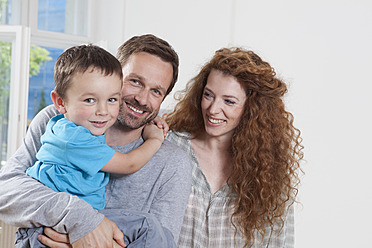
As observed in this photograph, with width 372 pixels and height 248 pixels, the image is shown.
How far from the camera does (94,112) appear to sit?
4.85 feet

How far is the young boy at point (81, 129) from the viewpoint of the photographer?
145 centimetres

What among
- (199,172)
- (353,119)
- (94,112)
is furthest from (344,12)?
(94,112)

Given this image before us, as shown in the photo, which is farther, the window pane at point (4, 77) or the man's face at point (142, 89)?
the window pane at point (4, 77)

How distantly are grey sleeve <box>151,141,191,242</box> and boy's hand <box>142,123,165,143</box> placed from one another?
0.06 m

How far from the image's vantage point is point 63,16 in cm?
531

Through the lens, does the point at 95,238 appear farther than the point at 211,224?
No

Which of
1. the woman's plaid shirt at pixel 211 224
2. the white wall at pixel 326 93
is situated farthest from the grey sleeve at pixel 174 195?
the white wall at pixel 326 93

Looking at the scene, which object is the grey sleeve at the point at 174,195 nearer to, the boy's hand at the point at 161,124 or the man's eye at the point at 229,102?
the boy's hand at the point at 161,124

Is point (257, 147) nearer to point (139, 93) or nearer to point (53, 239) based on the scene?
point (139, 93)

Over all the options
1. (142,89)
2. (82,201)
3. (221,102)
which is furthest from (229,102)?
(82,201)

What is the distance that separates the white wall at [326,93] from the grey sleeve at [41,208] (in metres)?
1.57

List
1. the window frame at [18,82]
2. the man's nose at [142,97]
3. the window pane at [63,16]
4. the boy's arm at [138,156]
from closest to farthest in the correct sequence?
the boy's arm at [138,156] → the man's nose at [142,97] → the window frame at [18,82] → the window pane at [63,16]

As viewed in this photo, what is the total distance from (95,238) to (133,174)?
1.20 feet

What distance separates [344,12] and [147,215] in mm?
1678
